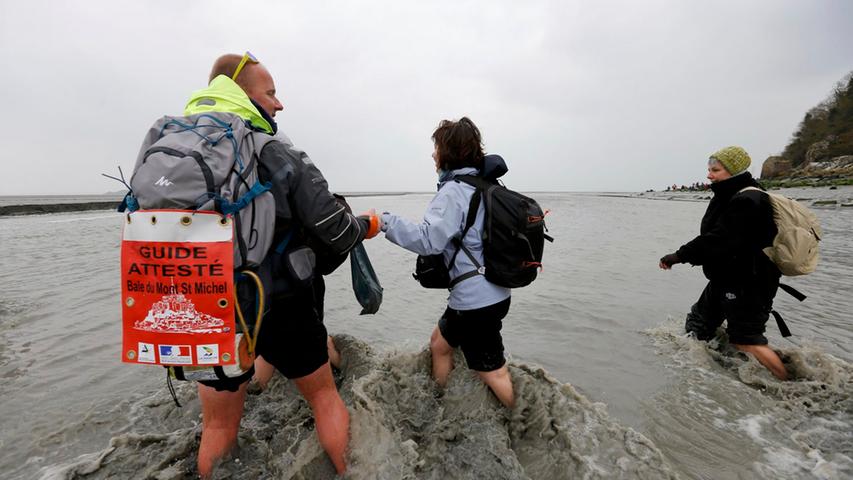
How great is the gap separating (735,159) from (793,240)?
939mm

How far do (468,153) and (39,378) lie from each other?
5.10 metres

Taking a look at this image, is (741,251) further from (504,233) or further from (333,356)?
(333,356)

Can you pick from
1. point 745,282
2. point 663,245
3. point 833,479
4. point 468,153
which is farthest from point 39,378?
point 663,245

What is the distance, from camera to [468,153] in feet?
9.59

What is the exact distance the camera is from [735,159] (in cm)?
398

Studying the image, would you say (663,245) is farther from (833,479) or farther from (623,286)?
(833,479)

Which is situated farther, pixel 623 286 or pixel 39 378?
pixel 623 286


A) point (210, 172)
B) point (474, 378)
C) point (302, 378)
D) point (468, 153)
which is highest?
point (468, 153)

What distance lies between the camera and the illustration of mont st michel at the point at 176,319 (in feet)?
5.78

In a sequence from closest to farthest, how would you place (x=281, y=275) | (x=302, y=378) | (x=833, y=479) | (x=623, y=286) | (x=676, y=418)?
(x=281, y=275) → (x=302, y=378) → (x=833, y=479) → (x=676, y=418) → (x=623, y=286)

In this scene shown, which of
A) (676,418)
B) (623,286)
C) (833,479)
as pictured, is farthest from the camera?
(623,286)

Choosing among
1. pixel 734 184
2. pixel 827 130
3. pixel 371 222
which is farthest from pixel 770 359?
pixel 827 130

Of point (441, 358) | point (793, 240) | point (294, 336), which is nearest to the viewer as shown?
point (294, 336)

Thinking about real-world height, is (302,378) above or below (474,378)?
above
